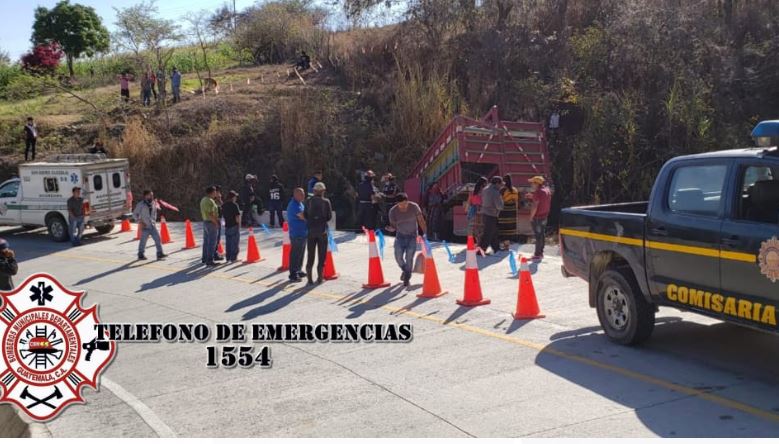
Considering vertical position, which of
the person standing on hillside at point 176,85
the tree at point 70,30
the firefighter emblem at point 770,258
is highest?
the tree at point 70,30

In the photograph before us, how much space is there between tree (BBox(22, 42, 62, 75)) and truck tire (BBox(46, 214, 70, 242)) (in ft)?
79.3

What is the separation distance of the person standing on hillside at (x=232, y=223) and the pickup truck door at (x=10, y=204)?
30.4ft

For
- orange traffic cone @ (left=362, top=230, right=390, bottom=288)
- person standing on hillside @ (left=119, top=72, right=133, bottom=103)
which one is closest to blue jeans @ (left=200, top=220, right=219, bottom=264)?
orange traffic cone @ (left=362, top=230, right=390, bottom=288)

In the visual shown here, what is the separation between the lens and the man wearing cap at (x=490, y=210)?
47.7 ft

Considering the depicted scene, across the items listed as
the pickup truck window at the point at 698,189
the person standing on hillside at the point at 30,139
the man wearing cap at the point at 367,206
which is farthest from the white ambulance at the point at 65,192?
the pickup truck window at the point at 698,189

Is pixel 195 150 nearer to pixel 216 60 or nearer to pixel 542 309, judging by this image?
pixel 216 60

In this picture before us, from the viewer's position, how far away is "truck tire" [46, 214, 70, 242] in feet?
70.2

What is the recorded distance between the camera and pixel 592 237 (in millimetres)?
8641

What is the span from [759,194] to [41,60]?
4358 centimetres

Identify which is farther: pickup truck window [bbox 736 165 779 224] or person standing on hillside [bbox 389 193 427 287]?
person standing on hillside [bbox 389 193 427 287]

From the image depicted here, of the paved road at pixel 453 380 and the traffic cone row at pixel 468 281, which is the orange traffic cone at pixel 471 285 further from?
the paved road at pixel 453 380

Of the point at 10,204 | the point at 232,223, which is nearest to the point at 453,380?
the point at 232,223

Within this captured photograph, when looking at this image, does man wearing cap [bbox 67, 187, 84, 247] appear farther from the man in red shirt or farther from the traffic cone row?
the man in red shirt

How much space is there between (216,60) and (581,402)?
3978 centimetres
